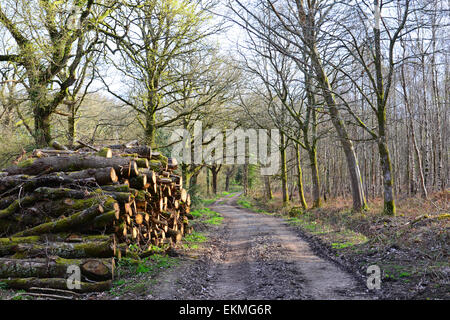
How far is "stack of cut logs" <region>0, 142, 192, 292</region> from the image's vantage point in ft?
18.2

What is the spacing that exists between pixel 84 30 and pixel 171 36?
382cm

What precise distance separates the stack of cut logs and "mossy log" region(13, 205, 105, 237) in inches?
0.7

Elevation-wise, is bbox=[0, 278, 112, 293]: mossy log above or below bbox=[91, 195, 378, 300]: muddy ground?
above

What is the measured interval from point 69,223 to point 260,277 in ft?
12.6

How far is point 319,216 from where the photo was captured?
54.3 feet

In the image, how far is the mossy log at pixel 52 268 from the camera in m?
5.46

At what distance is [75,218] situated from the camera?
648 cm

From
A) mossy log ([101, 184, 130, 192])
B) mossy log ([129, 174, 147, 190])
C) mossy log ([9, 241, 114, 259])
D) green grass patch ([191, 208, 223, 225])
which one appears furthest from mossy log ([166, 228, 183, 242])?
green grass patch ([191, 208, 223, 225])

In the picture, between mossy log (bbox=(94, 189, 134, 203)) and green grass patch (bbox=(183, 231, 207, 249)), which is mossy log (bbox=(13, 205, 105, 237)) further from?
green grass patch (bbox=(183, 231, 207, 249))
